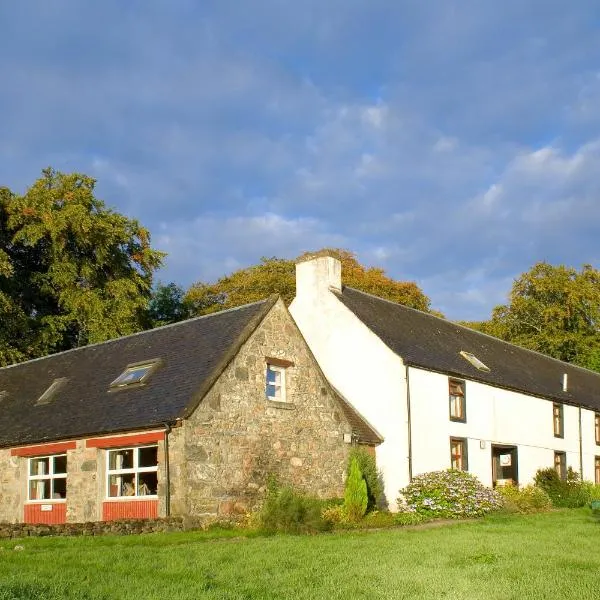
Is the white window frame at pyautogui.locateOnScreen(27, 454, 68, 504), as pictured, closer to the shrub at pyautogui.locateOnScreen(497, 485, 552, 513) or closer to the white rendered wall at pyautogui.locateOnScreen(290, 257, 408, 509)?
the white rendered wall at pyautogui.locateOnScreen(290, 257, 408, 509)

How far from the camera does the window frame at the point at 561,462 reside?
35.7 metres

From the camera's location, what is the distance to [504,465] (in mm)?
33500

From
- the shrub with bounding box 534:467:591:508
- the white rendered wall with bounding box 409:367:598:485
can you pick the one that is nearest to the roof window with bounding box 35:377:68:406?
the white rendered wall with bounding box 409:367:598:485

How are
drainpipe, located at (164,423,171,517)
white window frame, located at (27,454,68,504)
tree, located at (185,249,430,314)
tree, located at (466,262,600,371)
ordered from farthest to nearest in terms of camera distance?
1. tree, located at (466,262,600,371)
2. tree, located at (185,249,430,314)
3. white window frame, located at (27,454,68,504)
4. drainpipe, located at (164,423,171,517)

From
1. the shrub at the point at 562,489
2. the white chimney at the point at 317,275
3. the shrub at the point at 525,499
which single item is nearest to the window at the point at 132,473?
the white chimney at the point at 317,275

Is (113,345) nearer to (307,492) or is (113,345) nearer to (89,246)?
(307,492)

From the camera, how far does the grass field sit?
A: 10062mm

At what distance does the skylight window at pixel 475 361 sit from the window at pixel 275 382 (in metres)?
11.0

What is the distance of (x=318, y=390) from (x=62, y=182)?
2382 cm

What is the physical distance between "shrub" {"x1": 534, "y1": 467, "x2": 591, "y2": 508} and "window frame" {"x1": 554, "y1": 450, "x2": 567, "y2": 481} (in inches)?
89.6

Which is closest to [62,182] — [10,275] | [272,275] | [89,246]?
[89,246]

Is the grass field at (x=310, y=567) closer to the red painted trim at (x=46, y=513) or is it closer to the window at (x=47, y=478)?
the red painted trim at (x=46, y=513)

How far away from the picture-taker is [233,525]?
20703mm

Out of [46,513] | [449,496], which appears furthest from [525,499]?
[46,513]
